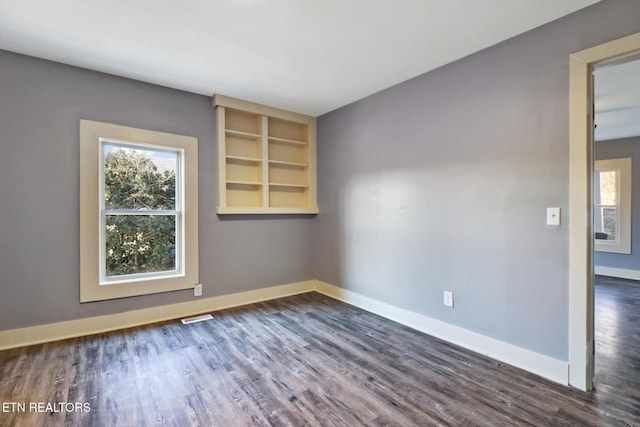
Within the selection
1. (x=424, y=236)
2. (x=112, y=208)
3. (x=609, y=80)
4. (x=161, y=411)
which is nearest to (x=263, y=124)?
(x=112, y=208)

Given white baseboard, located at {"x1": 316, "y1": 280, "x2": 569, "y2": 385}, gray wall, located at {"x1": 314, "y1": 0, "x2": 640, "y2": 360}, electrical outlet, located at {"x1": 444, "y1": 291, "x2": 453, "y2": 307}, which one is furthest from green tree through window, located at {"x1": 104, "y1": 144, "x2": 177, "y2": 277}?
electrical outlet, located at {"x1": 444, "y1": 291, "x2": 453, "y2": 307}

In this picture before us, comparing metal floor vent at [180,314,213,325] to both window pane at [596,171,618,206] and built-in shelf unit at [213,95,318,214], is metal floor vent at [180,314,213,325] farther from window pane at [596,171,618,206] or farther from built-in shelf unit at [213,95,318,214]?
window pane at [596,171,618,206]

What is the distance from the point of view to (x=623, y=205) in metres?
5.45

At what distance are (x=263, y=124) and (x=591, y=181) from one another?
323cm

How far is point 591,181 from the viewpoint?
197 centimetres

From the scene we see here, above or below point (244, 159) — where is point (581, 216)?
below

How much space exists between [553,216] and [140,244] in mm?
3673

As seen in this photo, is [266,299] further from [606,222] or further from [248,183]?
[606,222]

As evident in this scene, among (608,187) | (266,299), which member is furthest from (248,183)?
(608,187)

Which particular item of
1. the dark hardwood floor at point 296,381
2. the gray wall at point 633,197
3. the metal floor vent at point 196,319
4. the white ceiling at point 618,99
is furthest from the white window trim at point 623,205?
the metal floor vent at point 196,319

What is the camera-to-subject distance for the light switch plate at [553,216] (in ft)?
6.82

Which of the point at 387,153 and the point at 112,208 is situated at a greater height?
the point at 387,153

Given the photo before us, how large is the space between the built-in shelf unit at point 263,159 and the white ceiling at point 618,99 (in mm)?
3125

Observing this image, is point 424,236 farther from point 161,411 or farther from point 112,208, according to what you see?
point 112,208
